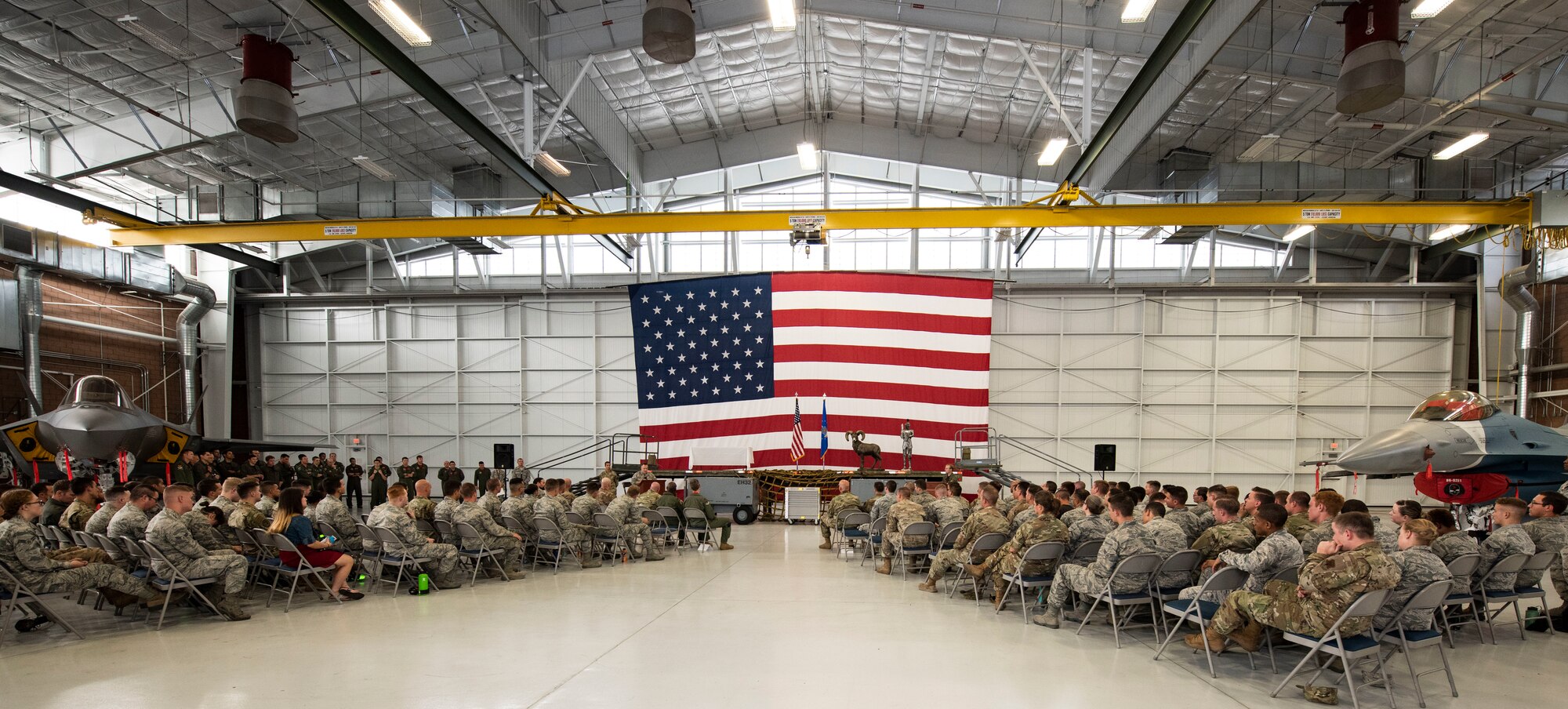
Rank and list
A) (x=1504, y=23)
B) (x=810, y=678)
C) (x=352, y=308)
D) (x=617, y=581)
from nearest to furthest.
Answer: (x=810, y=678) < (x=617, y=581) < (x=1504, y=23) < (x=352, y=308)

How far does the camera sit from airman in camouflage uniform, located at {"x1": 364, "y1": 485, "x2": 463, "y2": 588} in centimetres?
724

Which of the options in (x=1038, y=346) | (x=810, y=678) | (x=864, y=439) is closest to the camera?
(x=810, y=678)

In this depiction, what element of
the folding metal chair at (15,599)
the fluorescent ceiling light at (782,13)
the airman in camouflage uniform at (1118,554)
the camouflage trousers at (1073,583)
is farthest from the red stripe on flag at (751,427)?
the folding metal chair at (15,599)

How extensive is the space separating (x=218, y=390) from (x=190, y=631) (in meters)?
17.2

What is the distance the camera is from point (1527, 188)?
53.7ft

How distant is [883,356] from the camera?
1809 centimetres

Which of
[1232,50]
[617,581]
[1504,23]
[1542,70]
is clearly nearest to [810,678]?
[617,581]

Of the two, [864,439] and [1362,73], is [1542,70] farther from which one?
[864,439]

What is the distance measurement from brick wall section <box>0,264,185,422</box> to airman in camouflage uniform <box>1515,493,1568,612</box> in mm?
21101

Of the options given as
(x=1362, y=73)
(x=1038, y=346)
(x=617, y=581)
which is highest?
(x=1362, y=73)

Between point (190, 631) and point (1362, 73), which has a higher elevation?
point (1362, 73)

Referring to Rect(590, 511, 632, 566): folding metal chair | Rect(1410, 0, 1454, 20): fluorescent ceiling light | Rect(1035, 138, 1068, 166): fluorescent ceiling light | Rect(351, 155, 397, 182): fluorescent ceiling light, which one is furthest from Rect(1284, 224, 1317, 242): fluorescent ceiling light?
Rect(351, 155, 397, 182): fluorescent ceiling light

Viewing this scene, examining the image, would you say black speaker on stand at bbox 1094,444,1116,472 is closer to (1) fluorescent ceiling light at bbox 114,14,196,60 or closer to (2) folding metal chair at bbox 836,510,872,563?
(2) folding metal chair at bbox 836,510,872,563

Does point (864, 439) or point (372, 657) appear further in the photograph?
point (864, 439)
